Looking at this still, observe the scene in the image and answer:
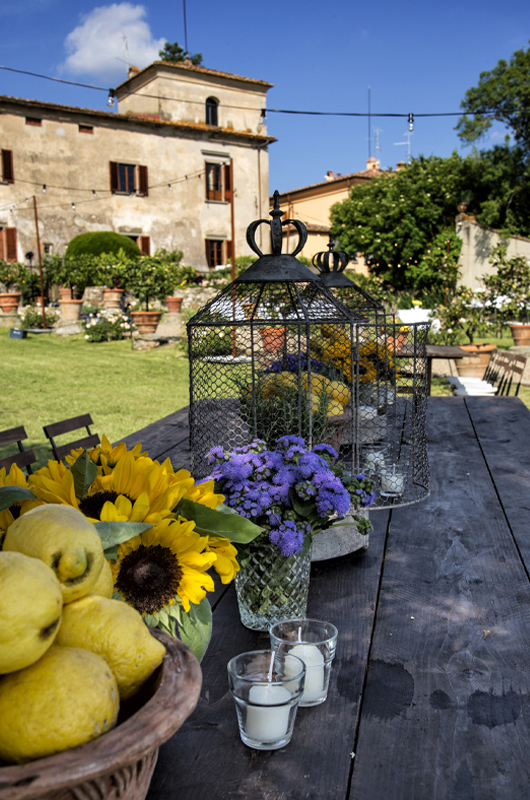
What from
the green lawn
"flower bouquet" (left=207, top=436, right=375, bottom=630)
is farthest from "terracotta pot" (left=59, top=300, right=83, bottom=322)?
"flower bouquet" (left=207, top=436, right=375, bottom=630)

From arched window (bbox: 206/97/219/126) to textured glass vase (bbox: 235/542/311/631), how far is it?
24140 millimetres

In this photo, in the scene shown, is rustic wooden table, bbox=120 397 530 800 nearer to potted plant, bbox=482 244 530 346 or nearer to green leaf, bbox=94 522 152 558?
green leaf, bbox=94 522 152 558

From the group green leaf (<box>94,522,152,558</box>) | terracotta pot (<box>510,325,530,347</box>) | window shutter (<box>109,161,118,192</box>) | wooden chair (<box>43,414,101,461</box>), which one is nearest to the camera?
green leaf (<box>94,522,152,558</box>)

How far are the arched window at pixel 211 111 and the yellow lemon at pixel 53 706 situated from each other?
2469 centimetres

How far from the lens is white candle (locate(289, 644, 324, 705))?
3.24ft

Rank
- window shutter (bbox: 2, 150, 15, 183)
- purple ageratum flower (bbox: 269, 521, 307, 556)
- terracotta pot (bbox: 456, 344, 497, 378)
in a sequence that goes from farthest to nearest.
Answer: window shutter (bbox: 2, 150, 15, 183) → terracotta pot (bbox: 456, 344, 497, 378) → purple ageratum flower (bbox: 269, 521, 307, 556)

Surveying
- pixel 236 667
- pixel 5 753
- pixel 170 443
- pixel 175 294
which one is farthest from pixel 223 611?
pixel 175 294

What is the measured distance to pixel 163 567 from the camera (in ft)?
2.64

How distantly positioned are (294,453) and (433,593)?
1.59 ft

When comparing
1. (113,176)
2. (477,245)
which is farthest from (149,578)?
Result: (113,176)

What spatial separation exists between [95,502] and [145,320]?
11.8 meters

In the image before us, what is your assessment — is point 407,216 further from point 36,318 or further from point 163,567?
point 163,567

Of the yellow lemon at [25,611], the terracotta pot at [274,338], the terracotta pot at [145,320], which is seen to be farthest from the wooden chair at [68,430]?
the terracotta pot at [145,320]

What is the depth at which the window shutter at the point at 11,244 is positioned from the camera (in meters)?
18.6
